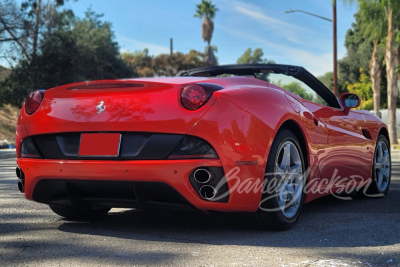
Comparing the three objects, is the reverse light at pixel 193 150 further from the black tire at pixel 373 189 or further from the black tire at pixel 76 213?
the black tire at pixel 373 189

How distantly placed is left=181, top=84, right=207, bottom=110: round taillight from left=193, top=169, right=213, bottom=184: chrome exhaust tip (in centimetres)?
42

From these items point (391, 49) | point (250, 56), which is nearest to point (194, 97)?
point (391, 49)

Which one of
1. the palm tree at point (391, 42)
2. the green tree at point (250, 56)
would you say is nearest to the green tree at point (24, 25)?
the palm tree at point (391, 42)

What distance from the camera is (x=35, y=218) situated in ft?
14.9

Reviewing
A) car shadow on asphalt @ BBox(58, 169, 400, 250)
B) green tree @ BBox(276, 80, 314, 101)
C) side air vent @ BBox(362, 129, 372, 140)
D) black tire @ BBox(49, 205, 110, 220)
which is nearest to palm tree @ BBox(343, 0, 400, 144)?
side air vent @ BBox(362, 129, 372, 140)

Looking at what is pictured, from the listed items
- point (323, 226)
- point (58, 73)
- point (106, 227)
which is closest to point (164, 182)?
point (106, 227)

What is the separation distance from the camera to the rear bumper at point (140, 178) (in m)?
3.46

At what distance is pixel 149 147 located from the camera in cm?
352

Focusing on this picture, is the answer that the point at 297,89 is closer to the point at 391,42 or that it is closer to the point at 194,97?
the point at 194,97

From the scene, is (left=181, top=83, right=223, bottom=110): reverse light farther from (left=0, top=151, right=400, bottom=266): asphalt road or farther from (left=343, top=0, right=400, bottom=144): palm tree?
(left=343, top=0, right=400, bottom=144): palm tree

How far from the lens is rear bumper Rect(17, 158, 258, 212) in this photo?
3457 millimetres

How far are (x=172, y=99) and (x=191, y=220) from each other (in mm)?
1255

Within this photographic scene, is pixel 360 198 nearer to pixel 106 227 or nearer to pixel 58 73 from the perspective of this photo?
pixel 106 227

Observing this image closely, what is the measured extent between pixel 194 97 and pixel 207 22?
68682mm
